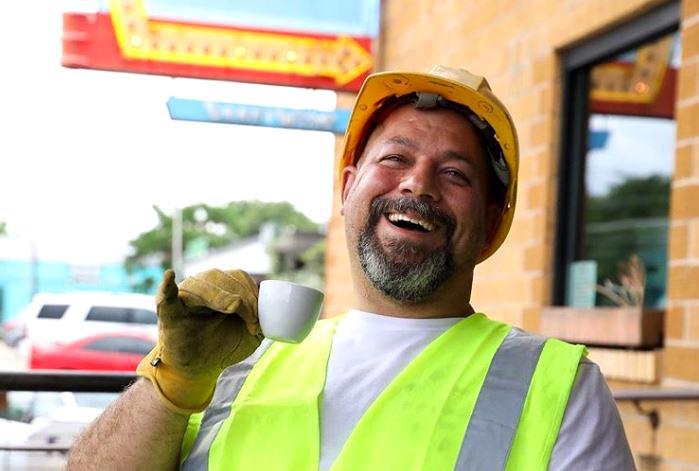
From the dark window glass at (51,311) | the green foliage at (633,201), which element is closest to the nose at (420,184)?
the green foliage at (633,201)

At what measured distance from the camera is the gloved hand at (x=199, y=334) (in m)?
1.56

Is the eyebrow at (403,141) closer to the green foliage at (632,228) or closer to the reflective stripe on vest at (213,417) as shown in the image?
the reflective stripe on vest at (213,417)

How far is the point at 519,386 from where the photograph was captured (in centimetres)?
172

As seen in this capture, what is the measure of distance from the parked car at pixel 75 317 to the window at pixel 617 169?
2723mm

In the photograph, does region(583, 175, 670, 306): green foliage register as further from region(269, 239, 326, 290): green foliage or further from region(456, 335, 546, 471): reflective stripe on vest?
region(269, 239, 326, 290): green foliage

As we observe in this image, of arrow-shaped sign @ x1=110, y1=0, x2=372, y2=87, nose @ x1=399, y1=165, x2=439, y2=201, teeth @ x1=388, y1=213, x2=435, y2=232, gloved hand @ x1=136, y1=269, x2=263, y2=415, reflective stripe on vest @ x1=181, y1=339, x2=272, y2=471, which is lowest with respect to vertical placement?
reflective stripe on vest @ x1=181, y1=339, x2=272, y2=471

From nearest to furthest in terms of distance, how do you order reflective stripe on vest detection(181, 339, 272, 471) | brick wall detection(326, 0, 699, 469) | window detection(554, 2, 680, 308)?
reflective stripe on vest detection(181, 339, 272, 471) → brick wall detection(326, 0, 699, 469) → window detection(554, 2, 680, 308)

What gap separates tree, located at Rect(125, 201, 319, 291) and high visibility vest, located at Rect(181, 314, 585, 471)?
43.1m

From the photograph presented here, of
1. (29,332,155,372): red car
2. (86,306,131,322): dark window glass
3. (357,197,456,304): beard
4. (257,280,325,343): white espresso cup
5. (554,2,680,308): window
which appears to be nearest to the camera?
(257,280,325,343): white espresso cup

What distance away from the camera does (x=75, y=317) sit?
7199 millimetres

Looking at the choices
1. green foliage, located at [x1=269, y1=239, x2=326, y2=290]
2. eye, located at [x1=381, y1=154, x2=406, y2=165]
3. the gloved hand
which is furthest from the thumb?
green foliage, located at [x1=269, y1=239, x2=326, y2=290]

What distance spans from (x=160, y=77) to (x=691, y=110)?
313cm

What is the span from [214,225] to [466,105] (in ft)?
183

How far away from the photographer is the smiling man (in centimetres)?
164
